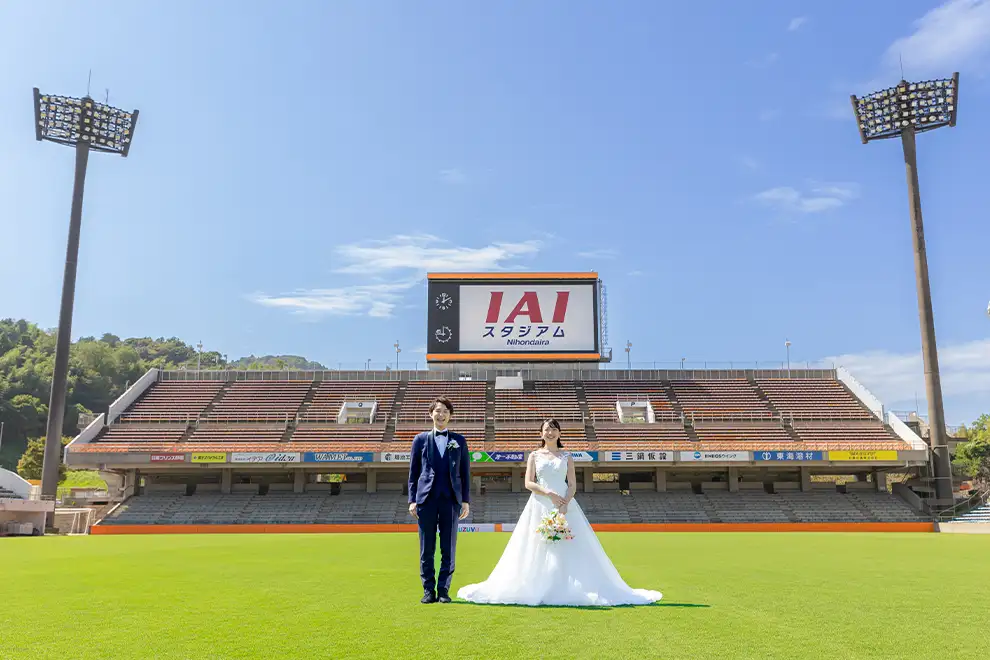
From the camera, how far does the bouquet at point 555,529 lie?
7.99 metres

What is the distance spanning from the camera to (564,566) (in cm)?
786

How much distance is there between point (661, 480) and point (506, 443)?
9560 mm

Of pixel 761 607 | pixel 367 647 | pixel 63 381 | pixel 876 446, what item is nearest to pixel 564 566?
pixel 761 607

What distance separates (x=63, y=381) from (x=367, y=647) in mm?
40529

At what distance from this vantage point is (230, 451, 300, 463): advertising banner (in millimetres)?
38469

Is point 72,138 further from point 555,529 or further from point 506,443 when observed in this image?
point 555,529

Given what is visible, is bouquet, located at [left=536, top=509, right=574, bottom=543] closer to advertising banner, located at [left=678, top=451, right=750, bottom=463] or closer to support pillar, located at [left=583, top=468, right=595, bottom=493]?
advertising banner, located at [left=678, top=451, right=750, bottom=463]

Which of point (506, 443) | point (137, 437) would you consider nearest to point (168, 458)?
point (137, 437)

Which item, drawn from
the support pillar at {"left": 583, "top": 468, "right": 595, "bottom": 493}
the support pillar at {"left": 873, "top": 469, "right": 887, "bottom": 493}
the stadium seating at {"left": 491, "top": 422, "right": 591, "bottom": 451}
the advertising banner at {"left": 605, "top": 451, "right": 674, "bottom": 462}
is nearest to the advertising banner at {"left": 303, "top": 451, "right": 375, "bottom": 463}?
the stadium seating at {"left": 491, "top": 422, "right": 591, "bottom": 451}

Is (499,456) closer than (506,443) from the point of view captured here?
Yes

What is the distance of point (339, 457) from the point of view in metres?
38.5

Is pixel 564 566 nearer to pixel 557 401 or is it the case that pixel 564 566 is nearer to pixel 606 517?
pixel 606 517

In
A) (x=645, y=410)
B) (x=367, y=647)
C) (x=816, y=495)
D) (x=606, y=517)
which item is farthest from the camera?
(x=645, y=410)

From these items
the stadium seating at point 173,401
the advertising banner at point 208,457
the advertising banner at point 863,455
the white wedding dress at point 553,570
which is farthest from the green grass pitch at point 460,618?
the stadium seating at point 173,401
